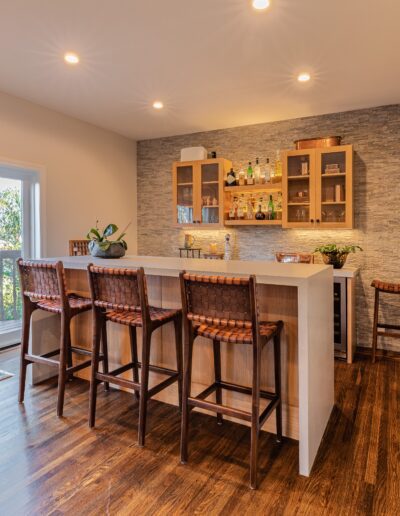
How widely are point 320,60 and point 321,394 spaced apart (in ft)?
8.55

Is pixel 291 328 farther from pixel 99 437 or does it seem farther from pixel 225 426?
pixel 99 437

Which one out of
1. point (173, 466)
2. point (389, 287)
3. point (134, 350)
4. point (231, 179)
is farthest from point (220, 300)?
point (231, 179)

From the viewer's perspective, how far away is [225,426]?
2377 millimetres

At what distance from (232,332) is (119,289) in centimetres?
76

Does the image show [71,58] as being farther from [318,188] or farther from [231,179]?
[318,188]

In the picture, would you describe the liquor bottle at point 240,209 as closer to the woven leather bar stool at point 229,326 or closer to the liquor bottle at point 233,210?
the liquor bottle at point 233,210

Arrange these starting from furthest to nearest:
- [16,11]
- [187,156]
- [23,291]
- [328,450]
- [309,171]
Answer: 1. [187,156]
2. [309,171]
3. [23,291]
4. [16,11]
5. [328,450]

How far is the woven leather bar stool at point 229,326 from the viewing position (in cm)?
177

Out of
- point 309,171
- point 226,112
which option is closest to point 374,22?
point 309,171

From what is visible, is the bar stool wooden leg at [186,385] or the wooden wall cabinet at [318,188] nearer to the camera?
the bar stool wooden leg at [186,385]

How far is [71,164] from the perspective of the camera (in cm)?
446

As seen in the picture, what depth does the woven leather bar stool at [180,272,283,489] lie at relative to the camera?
1.77 meters

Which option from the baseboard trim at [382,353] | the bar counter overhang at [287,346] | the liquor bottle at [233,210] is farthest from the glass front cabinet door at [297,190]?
the bar counter overhang at [287,346]

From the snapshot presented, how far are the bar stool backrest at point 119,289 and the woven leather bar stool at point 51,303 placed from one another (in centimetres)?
32
